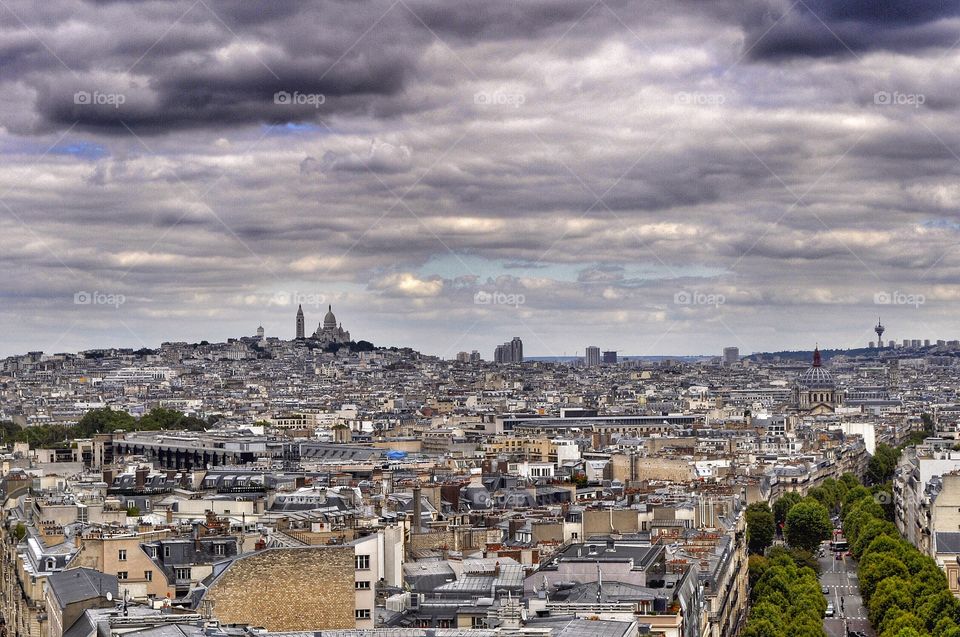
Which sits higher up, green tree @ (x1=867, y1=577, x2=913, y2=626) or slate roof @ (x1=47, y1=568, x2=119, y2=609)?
slate roof @ (x1=47, y1=568, x2=119, y2=609)

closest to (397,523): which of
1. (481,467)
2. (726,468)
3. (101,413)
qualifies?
(481,467)

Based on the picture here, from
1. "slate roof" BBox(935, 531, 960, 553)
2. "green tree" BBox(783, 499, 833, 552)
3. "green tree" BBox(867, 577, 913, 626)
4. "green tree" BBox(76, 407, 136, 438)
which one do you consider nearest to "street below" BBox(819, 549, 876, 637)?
"green tree" BBox(783, 499, 833, 552)

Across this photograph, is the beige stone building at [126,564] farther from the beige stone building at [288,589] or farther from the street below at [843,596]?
the street below at [843,596]

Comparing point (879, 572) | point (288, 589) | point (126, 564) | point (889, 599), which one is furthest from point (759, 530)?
point (288, 589)

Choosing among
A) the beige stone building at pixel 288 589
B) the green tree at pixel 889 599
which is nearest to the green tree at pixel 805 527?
the green tree at pixel 889 599

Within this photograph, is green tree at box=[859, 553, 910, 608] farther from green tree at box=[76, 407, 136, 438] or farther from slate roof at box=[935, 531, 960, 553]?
green tree at box=[76, 407, 136, 438]

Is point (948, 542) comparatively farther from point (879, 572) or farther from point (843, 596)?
point (843, 596)
